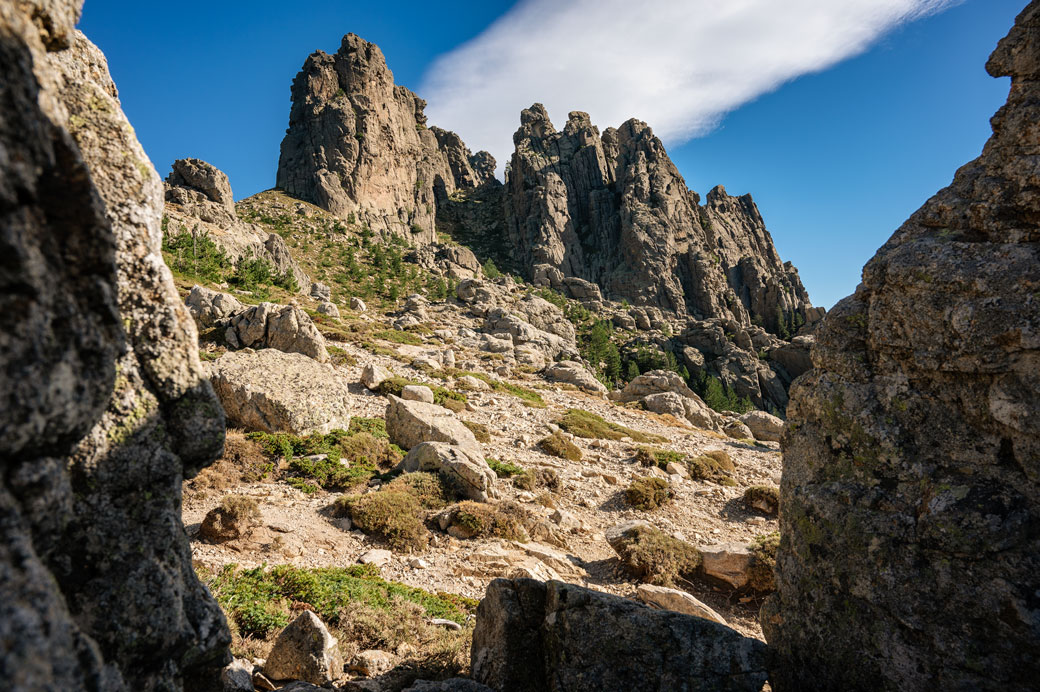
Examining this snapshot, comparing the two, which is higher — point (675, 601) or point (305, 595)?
point (305, 595)

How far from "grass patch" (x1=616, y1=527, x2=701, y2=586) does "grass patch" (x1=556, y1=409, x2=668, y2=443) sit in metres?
11.0

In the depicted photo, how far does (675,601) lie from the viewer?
8.55m

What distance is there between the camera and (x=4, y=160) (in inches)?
78.2

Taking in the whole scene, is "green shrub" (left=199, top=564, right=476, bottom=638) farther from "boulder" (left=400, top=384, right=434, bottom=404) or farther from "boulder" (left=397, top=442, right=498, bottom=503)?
"boulder" (left=400, top=384, right=434, bottom=404)

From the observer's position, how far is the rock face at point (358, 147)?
307 feet

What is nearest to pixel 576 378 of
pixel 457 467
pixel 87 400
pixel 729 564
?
pixel 457 467

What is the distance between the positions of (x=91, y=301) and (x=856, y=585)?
22.1 feet

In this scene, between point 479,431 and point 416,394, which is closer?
point 479,431

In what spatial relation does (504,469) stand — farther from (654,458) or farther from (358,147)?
(358,147)

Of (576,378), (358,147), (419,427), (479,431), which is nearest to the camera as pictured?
(419,427)

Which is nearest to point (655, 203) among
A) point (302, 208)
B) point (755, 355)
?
point (755, 355)

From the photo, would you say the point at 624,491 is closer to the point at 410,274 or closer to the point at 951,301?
the point at 951,301

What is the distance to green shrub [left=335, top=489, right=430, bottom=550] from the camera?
1040 cm

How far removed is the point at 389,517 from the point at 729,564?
23.7 ft
